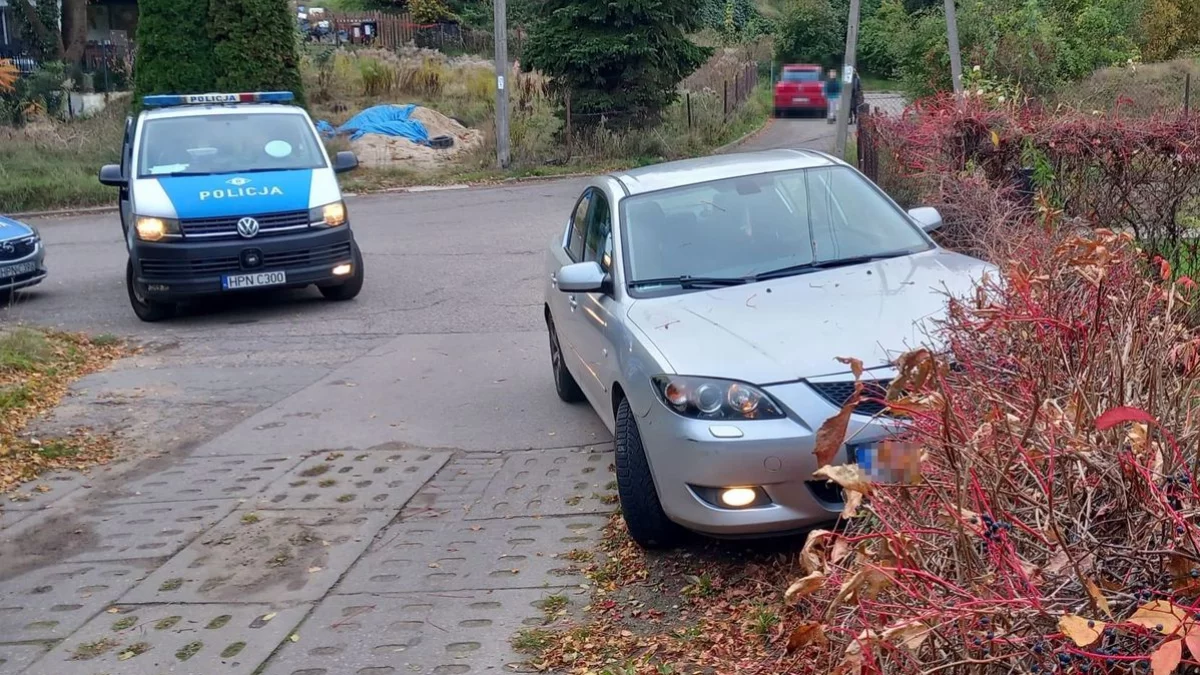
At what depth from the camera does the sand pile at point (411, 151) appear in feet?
86.3

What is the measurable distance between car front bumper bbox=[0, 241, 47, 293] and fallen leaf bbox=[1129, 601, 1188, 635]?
12913 mm

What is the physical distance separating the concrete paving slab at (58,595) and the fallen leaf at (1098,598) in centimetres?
438

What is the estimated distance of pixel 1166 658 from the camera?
2.20m


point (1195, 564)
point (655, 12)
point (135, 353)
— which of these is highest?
point (655, 12)

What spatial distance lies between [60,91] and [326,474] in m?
26.5

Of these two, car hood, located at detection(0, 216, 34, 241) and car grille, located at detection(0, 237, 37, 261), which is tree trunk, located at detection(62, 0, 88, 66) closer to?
car hood, located at detection(0, 216, 34, 241)

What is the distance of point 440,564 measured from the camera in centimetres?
586

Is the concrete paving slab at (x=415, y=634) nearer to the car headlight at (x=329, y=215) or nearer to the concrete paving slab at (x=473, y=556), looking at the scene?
the concrete paving slab at (x=473, y=556)

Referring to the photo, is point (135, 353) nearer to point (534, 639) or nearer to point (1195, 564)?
point (534, 639)

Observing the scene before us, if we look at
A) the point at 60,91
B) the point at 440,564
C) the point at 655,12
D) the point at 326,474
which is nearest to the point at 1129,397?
the point at 440,564

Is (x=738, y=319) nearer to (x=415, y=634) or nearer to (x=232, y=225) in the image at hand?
(x=415, y=634)

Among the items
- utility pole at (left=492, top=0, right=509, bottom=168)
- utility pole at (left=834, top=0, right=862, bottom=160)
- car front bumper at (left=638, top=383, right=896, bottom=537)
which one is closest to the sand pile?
utility pole at (left=492, top=0, right=509, bottom=168)

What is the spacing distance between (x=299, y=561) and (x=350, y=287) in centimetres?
728

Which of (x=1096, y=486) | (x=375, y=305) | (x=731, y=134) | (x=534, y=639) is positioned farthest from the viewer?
(x=731, y=134)
